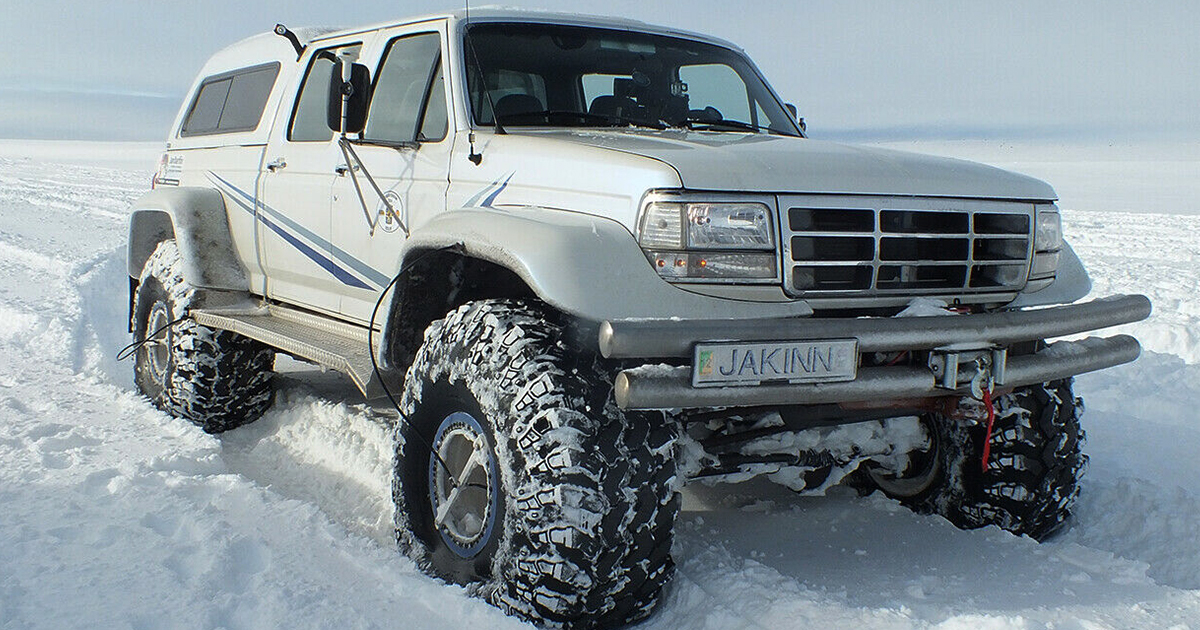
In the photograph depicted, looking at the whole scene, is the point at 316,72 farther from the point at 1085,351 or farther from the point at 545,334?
the point at 1085,351

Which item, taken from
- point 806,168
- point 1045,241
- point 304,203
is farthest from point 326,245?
point 1045,241

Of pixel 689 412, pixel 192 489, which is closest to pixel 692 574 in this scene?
Answer: pixel 689 412

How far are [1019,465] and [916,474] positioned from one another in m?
0.53

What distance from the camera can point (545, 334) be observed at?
3109mm

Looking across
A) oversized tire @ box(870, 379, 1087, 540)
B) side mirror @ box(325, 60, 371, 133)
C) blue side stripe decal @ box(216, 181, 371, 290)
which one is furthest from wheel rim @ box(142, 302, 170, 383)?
oversized tire @ box(870, 379, 1087, 540)

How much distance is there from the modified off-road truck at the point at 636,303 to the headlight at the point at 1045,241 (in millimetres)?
12

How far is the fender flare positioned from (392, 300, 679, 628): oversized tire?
266cm

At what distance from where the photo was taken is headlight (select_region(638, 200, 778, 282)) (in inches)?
117

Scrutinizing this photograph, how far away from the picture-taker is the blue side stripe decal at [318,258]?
14.7 ft

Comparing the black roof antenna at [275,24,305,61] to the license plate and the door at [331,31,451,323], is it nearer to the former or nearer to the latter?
the door at [331,31,451,323]

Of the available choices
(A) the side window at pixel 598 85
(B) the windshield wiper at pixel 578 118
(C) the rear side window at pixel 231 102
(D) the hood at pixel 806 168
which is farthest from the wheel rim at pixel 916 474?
(C) the rear side window at pixel 231 102

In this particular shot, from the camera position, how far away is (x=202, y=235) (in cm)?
554

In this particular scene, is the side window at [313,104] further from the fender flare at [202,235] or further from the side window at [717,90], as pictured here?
the side window at [717,90]

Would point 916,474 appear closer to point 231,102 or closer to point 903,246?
point 903,246
